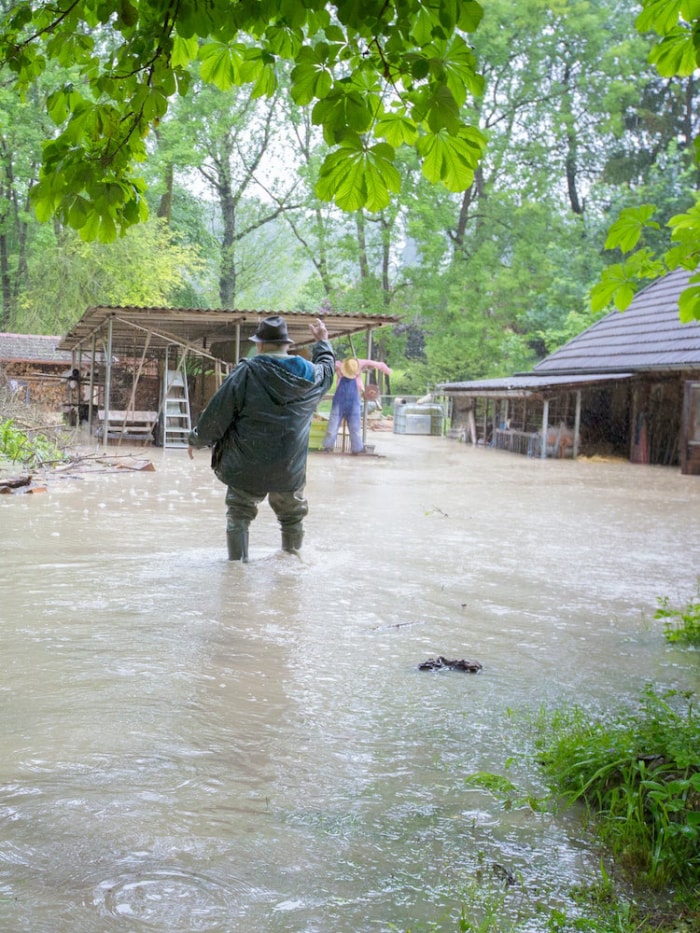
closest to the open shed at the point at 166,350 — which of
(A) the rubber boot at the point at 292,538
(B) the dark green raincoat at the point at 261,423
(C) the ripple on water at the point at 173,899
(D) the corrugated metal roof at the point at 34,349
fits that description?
(D) the corrugated metal roof at the point at 34,349

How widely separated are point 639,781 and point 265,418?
12.6 ft

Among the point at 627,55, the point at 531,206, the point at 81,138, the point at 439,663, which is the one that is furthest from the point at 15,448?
the point at 627,55

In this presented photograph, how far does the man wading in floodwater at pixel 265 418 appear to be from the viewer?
242 inches

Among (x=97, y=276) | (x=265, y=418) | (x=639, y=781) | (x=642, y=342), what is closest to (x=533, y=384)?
(x=642, y=342)

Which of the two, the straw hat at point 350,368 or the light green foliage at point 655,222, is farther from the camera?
the straw hat at point 350,368

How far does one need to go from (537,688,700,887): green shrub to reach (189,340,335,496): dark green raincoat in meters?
3.20

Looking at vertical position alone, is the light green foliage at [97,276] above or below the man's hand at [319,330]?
above

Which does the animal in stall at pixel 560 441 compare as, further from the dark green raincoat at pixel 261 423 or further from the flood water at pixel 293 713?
the dark green raincoat at pixel 261 423

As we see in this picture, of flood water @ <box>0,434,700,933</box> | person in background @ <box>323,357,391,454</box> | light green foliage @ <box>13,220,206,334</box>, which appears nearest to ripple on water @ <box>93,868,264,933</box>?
flood water @ <box>0,434,700,933</box>

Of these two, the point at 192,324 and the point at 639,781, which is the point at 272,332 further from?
the point at 192,324

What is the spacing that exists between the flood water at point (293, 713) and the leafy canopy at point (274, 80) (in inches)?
70.2

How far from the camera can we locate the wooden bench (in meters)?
20.8

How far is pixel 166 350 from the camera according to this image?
21953mm

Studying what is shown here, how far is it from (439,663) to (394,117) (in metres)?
2.62
